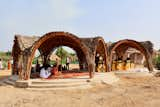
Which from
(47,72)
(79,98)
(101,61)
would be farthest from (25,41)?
(101,61)

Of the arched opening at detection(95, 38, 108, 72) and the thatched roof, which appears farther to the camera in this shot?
the arched opening at detection(95, 38, 108, 72)

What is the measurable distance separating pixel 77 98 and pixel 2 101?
310 cm

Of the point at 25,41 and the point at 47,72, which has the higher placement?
the point at 25,41

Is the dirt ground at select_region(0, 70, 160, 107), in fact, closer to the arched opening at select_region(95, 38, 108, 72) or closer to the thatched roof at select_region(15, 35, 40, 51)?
the thatched roof at select_region(15, 35, 40, 51)

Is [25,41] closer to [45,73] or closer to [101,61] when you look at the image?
[45,73]

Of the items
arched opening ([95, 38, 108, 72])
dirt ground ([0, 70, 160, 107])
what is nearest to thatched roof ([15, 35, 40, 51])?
dirt ground ([0, 70, 160, 107])

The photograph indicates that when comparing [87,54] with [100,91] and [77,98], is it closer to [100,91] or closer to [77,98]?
[100,91]

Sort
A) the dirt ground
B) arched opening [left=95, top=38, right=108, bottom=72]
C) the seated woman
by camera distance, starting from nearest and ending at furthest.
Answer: the dirt ground → the seated woman → arched opening [left=95, top=38, right=108, bottom=72]

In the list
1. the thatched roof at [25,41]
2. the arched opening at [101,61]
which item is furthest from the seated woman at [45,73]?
the arched opening at [101,61]

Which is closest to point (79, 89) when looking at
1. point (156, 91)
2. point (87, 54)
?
point (87, 54)

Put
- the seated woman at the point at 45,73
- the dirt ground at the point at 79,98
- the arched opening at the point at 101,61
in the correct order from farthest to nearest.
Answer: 1. the arched opening at the point at 101,61
2. the seated woman at the point at 45,73
3. the dirt ground at the point at 79,98

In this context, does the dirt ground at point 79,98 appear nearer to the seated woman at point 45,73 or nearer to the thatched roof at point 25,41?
the seated woman at point 45,73

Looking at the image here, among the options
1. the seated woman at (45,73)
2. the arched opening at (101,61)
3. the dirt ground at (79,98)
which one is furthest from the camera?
the arched opening at (101,61)

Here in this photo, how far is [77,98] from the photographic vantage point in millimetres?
11406
